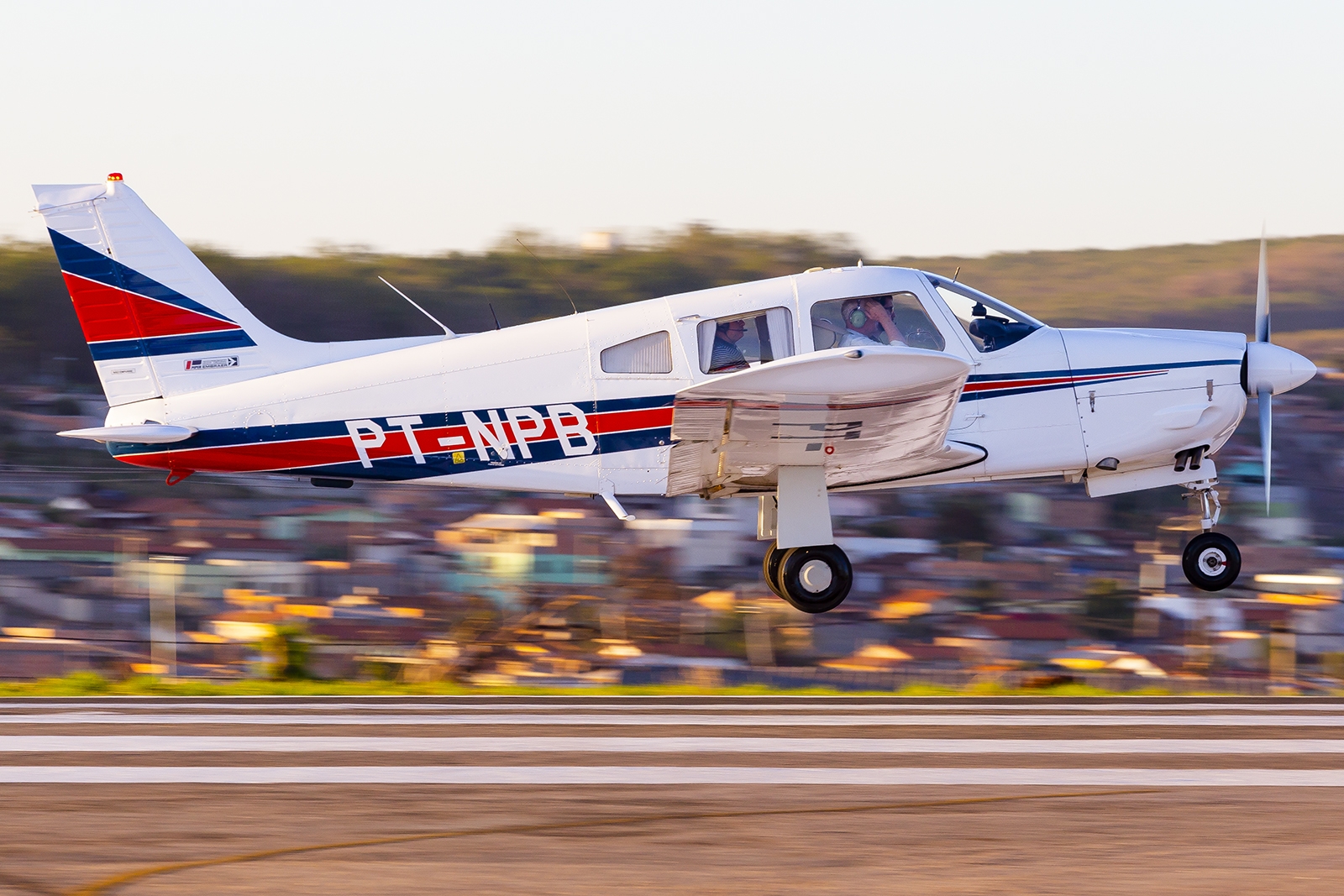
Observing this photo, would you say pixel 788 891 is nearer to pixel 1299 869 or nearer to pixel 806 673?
pixel 1299 869

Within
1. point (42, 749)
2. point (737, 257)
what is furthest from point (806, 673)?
point (42, 749)

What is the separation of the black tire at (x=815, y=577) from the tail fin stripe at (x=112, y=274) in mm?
5004

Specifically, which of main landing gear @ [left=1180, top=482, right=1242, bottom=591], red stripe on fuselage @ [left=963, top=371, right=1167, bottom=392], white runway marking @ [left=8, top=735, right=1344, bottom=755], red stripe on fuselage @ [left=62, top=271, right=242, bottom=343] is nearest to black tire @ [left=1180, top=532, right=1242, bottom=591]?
main landing gear @ [left=1180, top=482, right=1242, bottom=591]

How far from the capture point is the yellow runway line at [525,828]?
149 inches

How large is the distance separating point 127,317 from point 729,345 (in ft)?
16.5

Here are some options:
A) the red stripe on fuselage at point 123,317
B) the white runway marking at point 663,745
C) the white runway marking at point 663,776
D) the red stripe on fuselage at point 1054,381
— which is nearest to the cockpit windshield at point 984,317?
the red stripe on fuselage at point 1054,381

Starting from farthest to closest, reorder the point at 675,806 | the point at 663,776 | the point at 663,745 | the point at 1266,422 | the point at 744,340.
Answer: the point at 1266,422
the point at 744,340
the point at 663,745
the point at 663,776
the point at 675,806

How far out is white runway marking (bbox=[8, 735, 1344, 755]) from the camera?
6707 millimetres

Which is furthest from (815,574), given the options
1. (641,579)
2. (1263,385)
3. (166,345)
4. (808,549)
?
(641,579)

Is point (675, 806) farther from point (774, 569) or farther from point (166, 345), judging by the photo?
point (166, 345)

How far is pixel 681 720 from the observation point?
28.8 ft

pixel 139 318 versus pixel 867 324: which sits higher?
pixel 139 318

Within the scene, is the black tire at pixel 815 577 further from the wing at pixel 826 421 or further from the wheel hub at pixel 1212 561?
the wheel hub at pixel 1212 561

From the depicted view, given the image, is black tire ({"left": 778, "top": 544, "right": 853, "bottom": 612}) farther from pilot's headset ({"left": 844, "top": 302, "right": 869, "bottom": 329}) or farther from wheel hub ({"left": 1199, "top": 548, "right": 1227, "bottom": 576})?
wheel hub ({"left": 1199, "top": 548, "right": 1227, "bottom": 576})
